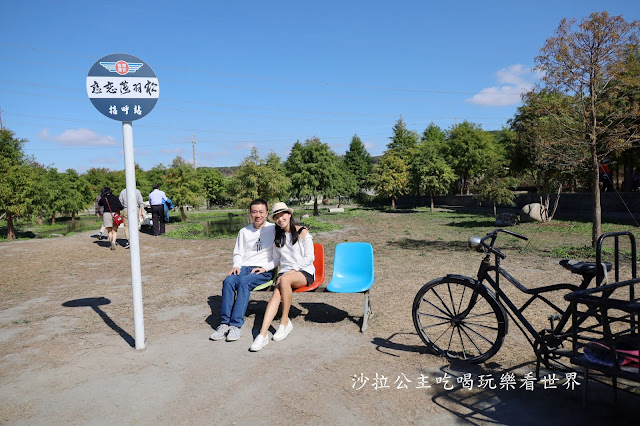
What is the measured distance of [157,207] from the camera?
1528 centimetres

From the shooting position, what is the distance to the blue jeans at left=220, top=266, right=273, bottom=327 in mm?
4777

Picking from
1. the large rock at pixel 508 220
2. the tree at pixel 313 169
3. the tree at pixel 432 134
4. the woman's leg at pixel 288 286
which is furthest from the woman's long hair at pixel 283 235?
the tree at pixel 432 134

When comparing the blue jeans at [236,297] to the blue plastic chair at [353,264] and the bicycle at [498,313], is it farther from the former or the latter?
the bicycle at [498,313]

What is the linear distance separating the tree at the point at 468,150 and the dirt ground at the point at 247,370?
3523 cm

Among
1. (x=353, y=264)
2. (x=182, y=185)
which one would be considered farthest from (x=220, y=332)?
(x=182, y=185)

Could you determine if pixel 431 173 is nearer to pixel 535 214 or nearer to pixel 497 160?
pixel 497 160

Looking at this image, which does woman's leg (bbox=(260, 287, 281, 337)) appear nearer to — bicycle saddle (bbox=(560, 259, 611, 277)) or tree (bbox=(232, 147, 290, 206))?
bicycle saddle (bbox=(560, 259, 611, 277))

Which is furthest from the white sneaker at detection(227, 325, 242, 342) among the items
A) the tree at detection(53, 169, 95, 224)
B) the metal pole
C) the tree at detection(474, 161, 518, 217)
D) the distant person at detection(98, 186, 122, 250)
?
the tree at detection(53, 169, 95, 224)

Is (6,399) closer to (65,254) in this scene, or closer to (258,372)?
(258,372)

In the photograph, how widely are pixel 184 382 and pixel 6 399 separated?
4.45ft

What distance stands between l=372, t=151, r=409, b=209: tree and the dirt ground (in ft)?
95.7

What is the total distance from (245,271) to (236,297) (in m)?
0.40

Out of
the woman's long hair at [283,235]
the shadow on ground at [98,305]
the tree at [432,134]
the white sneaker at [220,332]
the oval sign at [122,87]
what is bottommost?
the shadow on ground at [98,305]

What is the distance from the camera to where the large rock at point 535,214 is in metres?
19.3
